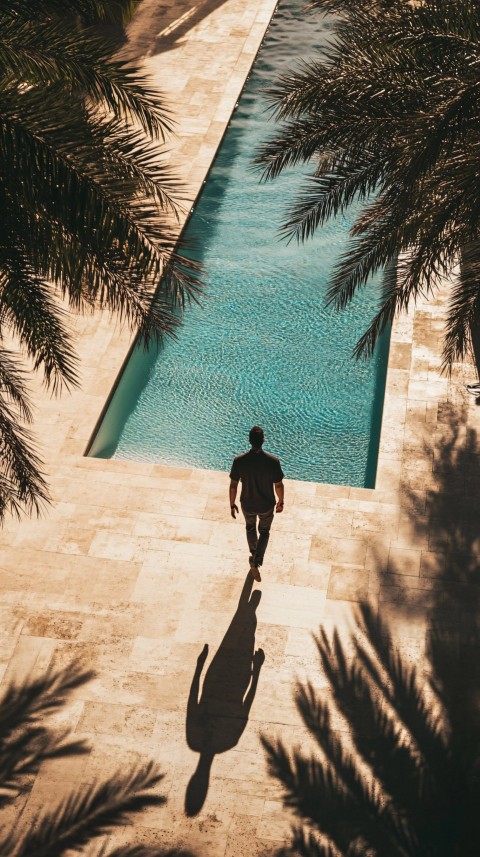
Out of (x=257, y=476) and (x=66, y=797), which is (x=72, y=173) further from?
(x=66, y=797)

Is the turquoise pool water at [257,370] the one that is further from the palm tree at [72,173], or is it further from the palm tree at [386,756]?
the palm tree at [72,173]

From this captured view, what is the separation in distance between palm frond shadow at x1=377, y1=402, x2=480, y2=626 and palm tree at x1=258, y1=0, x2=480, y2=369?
1.78 meters

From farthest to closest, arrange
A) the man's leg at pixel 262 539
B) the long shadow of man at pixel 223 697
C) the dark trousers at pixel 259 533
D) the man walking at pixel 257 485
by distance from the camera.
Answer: the man's leg at pixel 262 539
the dark trousers at pixel 259 533
the man walking at pixel 257 485
the long shadow of man at pixel 223 697

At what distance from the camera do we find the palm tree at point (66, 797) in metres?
6.33

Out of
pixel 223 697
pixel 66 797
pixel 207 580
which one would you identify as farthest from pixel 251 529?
pixel 66 797

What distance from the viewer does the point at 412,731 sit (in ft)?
22.9

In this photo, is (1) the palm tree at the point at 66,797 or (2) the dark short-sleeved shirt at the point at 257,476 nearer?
(1) the palm tree at the point at 66,797

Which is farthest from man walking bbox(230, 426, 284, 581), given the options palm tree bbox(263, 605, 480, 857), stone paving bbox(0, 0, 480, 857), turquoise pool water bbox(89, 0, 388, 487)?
turquoise pool water bbox(89, 0, 388, 487)

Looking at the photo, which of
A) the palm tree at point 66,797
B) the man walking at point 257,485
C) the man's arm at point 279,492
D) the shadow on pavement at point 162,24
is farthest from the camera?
the shadow on pavement at point 162,24

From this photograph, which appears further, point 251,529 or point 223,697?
point 251,529

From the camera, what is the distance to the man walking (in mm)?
A: 7688

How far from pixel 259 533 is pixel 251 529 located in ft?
0.69

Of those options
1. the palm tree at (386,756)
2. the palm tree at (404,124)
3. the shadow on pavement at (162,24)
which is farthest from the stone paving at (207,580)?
the shadow on pavement at (162,24)

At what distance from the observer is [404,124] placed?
7133 mm
